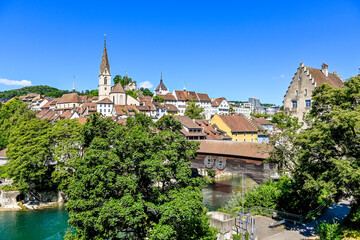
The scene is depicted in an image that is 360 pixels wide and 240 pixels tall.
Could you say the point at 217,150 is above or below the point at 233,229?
above

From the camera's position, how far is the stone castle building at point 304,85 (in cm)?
2556

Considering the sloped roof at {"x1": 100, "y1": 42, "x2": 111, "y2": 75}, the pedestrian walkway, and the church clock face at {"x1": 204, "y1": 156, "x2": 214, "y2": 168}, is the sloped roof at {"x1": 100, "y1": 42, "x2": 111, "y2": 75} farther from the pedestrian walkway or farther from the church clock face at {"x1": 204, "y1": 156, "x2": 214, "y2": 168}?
the pedestrian walkway

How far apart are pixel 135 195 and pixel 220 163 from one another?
15.8 metres

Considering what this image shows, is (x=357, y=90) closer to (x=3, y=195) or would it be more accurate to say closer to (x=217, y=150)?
(x=217, y=150)

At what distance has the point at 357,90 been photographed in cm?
1235

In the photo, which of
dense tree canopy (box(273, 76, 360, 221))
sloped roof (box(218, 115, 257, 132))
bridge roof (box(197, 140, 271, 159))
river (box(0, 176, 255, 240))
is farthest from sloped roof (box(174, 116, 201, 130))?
dense tree canopy (box(273, 76, 360, 221))

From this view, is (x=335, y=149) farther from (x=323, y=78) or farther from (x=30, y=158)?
(x=30, y=158)

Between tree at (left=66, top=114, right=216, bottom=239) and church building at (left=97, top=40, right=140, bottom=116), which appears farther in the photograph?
church building at (left=97, top=40, right=140, bottom=116)

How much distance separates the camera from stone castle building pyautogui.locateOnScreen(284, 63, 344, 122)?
25.6 metres

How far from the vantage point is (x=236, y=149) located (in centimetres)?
2528

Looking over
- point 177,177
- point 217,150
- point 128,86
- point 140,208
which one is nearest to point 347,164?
point 177,177

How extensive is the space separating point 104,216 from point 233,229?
26.3 feet

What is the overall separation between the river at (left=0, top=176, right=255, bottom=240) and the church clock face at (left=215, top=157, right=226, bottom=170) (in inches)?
134

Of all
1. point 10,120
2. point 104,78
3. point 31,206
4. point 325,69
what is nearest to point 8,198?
point 31,206
